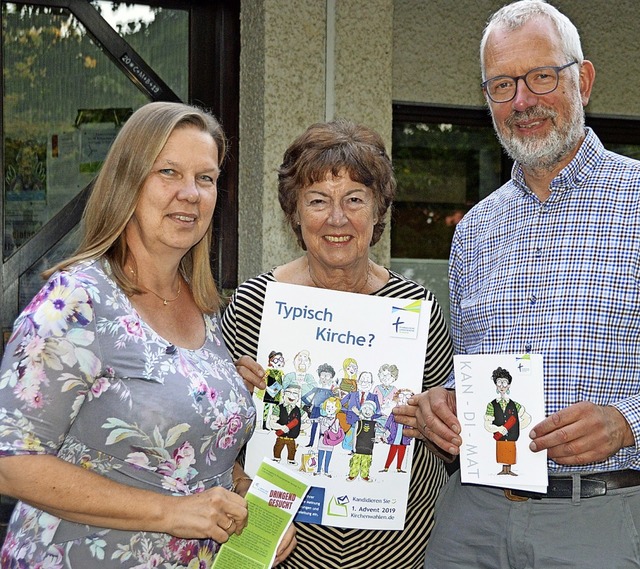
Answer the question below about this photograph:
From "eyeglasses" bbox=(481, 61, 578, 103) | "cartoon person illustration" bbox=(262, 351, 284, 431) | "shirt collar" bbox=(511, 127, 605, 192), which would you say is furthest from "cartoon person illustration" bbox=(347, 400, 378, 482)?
"eyeglasses" bbox=(481, 61, 578, 103)

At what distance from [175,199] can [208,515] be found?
899mm

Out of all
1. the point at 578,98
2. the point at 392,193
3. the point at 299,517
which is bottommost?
the point at 299,517

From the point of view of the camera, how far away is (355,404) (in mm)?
3107

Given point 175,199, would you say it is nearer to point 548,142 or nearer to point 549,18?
point 548,142

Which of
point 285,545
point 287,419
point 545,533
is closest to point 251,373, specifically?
point 287,419

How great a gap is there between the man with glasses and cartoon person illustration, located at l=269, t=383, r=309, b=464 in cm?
35

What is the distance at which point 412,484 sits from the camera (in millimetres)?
3215

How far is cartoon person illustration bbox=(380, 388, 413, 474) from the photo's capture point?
3119mm

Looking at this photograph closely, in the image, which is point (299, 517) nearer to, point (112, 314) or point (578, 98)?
point (112, 314)

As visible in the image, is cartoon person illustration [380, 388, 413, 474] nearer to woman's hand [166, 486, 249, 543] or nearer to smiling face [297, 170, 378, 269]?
smiling face [297, 170, 378, 269]

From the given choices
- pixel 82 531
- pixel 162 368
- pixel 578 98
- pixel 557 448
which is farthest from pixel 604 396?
pixel 82 531

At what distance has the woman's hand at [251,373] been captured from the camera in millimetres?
3092

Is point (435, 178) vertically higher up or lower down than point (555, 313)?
higher up

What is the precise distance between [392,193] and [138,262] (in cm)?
97
